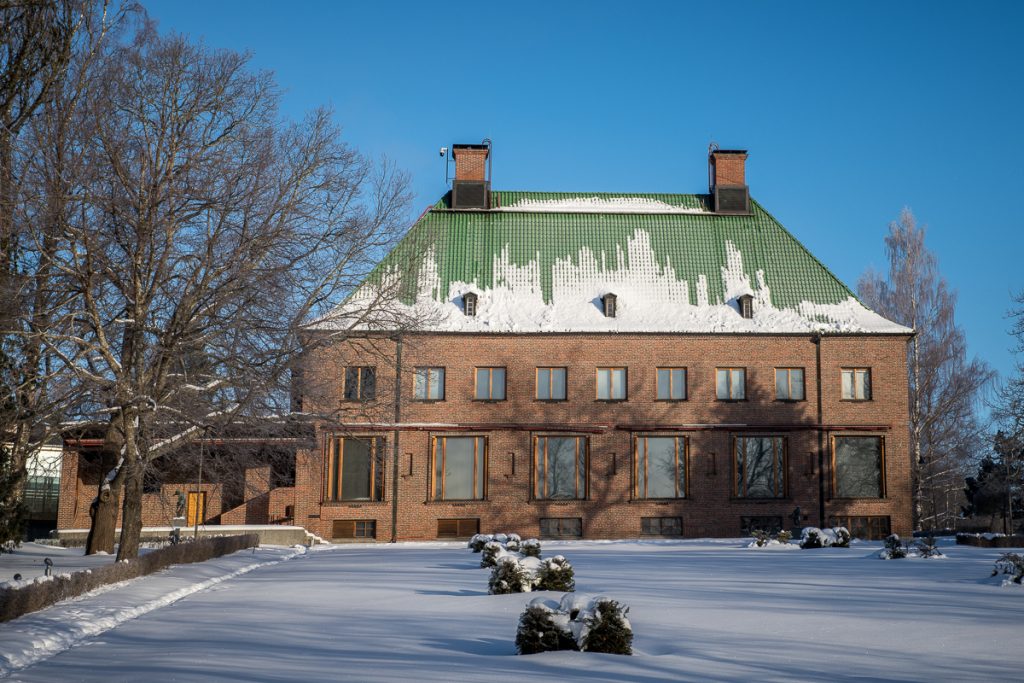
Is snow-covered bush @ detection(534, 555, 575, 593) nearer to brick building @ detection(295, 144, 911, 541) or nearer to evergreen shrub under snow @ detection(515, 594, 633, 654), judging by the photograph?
evergreen shrub under snow @ detection(515, 594, 633, 654)

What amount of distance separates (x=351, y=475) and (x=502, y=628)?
24297 millimetres

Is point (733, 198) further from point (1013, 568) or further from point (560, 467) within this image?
point (1013, 568)

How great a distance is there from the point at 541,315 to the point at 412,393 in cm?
545

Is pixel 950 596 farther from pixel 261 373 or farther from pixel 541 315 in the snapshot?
pixel 541 315

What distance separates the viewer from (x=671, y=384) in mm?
37156

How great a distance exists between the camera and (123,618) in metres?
13.9

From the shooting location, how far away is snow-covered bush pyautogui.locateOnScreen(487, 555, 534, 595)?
15875mm

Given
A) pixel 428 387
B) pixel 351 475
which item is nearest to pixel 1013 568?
pixel 428 387

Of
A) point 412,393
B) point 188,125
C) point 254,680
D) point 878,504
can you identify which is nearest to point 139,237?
point 188,125

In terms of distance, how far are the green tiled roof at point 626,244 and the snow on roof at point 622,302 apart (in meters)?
0.22

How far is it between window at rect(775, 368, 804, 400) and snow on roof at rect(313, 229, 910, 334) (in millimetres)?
1498

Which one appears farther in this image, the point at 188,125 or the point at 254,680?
→ the point at 188,125

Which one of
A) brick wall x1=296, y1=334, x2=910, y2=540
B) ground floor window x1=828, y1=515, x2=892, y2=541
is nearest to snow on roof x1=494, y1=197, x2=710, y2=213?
brick wall x1=296, y1=334, x2=910, y2=540

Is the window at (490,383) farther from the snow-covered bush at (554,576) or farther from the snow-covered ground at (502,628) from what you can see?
the snow-covered bush at (554,576)
